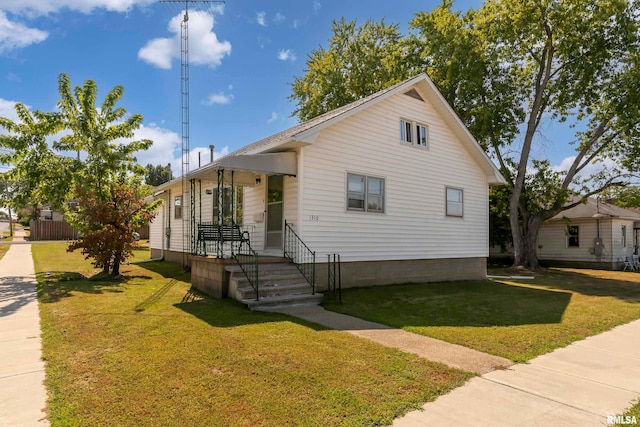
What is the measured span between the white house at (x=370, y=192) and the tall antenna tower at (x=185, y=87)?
2.24ft

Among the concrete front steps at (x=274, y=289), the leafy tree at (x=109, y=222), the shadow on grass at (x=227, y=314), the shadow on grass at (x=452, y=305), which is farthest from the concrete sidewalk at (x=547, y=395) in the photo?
the leafy tree at (x=109, y=222)

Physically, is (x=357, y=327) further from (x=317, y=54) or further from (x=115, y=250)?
(x=317, y=54)

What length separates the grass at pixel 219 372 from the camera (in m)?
3.62

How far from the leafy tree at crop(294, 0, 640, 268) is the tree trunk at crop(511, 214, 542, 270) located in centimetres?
5

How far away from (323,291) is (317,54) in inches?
929

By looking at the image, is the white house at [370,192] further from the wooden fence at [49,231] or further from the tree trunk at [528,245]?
the wooden fence at [49,231]

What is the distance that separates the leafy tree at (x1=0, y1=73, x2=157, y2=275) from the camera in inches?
495

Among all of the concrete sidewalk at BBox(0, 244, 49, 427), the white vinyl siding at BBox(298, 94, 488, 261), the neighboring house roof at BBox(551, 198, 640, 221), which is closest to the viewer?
the concrete sidewalk at BBox(0, 244, 49, 427)

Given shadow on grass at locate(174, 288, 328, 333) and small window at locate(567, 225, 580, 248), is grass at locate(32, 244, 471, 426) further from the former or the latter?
small window at locate(567, 225, 580, 248)

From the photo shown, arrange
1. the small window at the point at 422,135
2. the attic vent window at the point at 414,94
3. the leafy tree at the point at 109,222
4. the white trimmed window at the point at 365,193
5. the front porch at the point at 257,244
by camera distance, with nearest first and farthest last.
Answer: the front porch at the point at 257,244
the white trimmed window at the point at 365,193
the leafy tree at the point at 109,222
the attic vent window at the point at 414,94
the small window at the point at 422,135

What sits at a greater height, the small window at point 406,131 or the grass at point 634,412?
the small window at point 406,131

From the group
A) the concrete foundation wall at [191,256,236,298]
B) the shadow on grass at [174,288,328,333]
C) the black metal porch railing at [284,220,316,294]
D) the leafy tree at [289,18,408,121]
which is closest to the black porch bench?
the concrete foundation wall at [191,256,236,298]

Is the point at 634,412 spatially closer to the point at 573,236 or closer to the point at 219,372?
the point at 219,372

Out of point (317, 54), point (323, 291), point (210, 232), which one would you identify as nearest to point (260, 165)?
point (210, 232)
